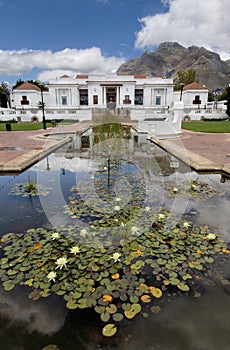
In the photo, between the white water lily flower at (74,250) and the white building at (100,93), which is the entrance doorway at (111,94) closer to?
the white building at (100,93)

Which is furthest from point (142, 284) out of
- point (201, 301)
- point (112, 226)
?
point (112, 226)

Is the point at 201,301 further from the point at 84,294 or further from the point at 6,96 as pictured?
the point at 6,96

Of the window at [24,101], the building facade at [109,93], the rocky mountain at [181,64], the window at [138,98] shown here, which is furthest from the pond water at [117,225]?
the rocky mountain at [181,64]

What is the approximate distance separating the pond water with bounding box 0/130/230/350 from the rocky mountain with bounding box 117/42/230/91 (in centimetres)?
12949

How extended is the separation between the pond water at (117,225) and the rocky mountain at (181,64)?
129490 millimetres

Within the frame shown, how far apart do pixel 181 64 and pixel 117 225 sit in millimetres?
170303

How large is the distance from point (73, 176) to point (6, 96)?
63.8 meters

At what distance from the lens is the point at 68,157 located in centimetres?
841

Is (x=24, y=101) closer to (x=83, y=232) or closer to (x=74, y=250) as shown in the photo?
(x=83, y=232)

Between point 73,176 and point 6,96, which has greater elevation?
point 6,96

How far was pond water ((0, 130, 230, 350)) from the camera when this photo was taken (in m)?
1.70

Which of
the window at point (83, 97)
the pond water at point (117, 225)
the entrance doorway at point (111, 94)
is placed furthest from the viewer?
the window at point (83, 97)

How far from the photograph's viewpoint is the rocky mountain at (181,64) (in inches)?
4850

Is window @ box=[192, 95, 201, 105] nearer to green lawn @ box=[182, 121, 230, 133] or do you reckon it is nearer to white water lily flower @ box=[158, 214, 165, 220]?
green lawn @ box=[182, 121, 230, 133]
